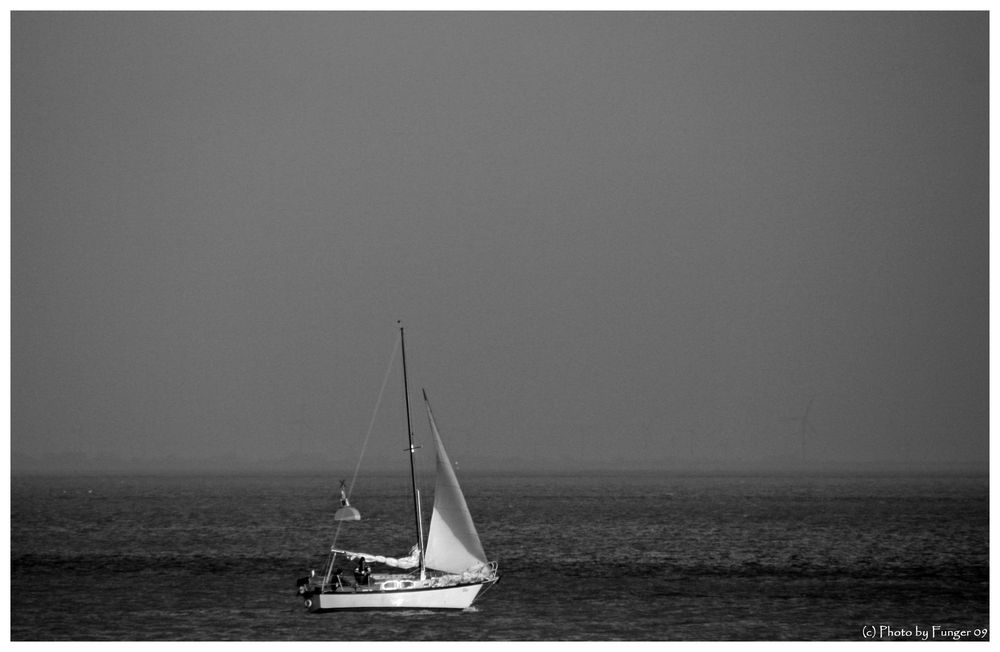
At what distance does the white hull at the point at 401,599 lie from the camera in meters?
62.4

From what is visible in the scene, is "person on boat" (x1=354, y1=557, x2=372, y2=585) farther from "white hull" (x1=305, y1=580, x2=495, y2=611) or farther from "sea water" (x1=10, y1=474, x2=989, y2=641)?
"sea water" (x1=10, y1=474, x2=989, y2=641)

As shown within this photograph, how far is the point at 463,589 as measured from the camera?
63.8 m

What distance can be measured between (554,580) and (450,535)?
18291 millimetres

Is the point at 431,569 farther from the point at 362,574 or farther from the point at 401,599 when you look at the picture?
the point at 362,574

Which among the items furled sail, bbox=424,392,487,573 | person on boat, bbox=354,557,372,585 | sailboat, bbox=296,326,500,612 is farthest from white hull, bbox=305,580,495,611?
furled sail, bbox=424,392,487,573

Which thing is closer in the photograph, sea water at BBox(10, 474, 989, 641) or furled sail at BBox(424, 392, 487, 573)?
sea water at BBox(10, 474, 989, 641)

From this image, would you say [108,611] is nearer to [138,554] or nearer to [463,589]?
[463,589]

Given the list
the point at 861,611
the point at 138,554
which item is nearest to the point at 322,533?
the point at 138,554

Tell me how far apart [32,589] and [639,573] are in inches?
1499

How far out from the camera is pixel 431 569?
6619cm

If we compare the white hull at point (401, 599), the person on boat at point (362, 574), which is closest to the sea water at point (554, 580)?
the white hull at point (401, 599)

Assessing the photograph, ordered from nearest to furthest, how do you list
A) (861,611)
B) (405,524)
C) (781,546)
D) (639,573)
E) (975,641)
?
(975,641)
(861,611)
(639,573)
(781,546)
(405,524)

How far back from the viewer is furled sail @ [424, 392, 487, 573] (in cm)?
6531

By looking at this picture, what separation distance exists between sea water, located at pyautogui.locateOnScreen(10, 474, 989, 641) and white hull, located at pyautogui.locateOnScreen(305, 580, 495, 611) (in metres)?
0.63
